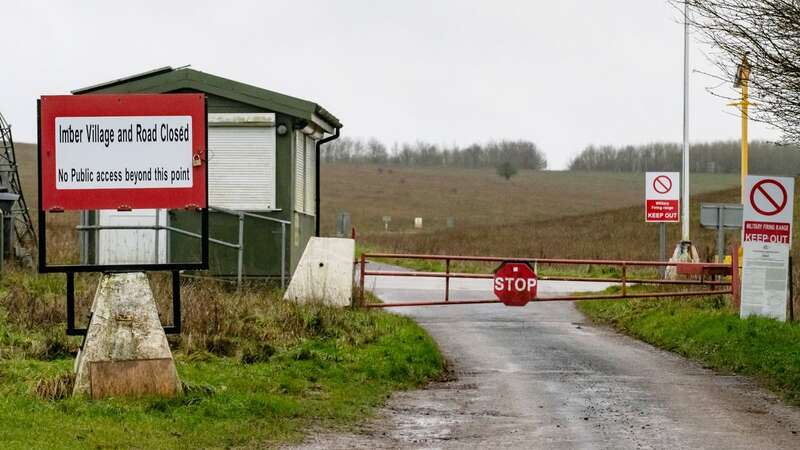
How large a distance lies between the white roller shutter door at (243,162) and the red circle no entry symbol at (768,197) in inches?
333

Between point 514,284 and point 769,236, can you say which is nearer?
point 769,236

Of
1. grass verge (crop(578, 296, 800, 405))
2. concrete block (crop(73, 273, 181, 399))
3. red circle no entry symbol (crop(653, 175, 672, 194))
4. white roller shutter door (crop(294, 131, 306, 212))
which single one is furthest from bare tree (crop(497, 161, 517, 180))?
concrete block (crop(73, 273, 181, 399))

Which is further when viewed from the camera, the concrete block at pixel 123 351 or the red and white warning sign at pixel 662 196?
the red and white warning sign at pixel 662 196

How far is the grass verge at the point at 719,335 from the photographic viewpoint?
15086 mm

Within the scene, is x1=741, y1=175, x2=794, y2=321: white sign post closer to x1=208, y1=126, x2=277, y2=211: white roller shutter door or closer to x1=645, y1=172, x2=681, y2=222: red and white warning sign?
x1=208, y1=126, x2=277, y2=211: white roller shutter door

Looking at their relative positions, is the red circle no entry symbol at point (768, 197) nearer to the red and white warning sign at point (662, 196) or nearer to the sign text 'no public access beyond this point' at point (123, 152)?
the sign text 'no public access beyond this point' at point (123, 152)

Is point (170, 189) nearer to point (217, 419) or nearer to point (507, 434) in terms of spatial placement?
point (217, 419)

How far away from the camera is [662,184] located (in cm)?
2806

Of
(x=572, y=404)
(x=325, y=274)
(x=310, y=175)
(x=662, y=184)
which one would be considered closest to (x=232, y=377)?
(x=572, y=404)

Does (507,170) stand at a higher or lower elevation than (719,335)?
higher

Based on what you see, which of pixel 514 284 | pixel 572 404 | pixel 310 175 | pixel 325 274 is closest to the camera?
pixel 572 404

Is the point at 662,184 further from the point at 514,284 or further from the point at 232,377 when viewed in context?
the point at 232,377

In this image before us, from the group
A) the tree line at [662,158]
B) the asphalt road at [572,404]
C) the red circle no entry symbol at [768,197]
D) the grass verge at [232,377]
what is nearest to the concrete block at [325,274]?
the grass verge at [232,377]

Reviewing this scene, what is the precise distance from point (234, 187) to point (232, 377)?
417 inches
